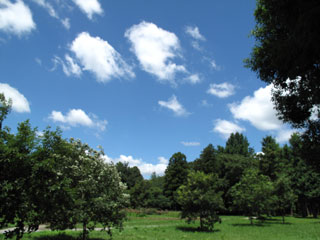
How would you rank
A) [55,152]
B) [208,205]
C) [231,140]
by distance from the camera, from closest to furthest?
[55,152] → [208,205] → [231,140]

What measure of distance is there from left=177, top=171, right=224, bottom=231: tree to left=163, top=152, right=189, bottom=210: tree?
4144 cm

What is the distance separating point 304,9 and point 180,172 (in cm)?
6092

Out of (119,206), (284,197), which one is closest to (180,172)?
(284,197)

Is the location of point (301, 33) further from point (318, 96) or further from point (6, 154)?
point (6, 154)

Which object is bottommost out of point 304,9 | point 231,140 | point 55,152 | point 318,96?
point 55,152

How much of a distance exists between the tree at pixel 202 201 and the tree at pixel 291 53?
11752mm

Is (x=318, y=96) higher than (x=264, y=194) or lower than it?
higher

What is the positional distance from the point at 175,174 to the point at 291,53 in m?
59.5

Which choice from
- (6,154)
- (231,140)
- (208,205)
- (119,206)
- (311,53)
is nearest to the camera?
(6,154)

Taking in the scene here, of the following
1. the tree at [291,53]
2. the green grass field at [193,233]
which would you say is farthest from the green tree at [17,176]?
the tree at [291,53]

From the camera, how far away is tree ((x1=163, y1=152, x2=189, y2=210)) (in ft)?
213

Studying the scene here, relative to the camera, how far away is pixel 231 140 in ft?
341

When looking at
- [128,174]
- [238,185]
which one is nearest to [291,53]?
[238,185]

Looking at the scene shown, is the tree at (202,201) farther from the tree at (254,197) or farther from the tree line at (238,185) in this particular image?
the tree at (254,197)
